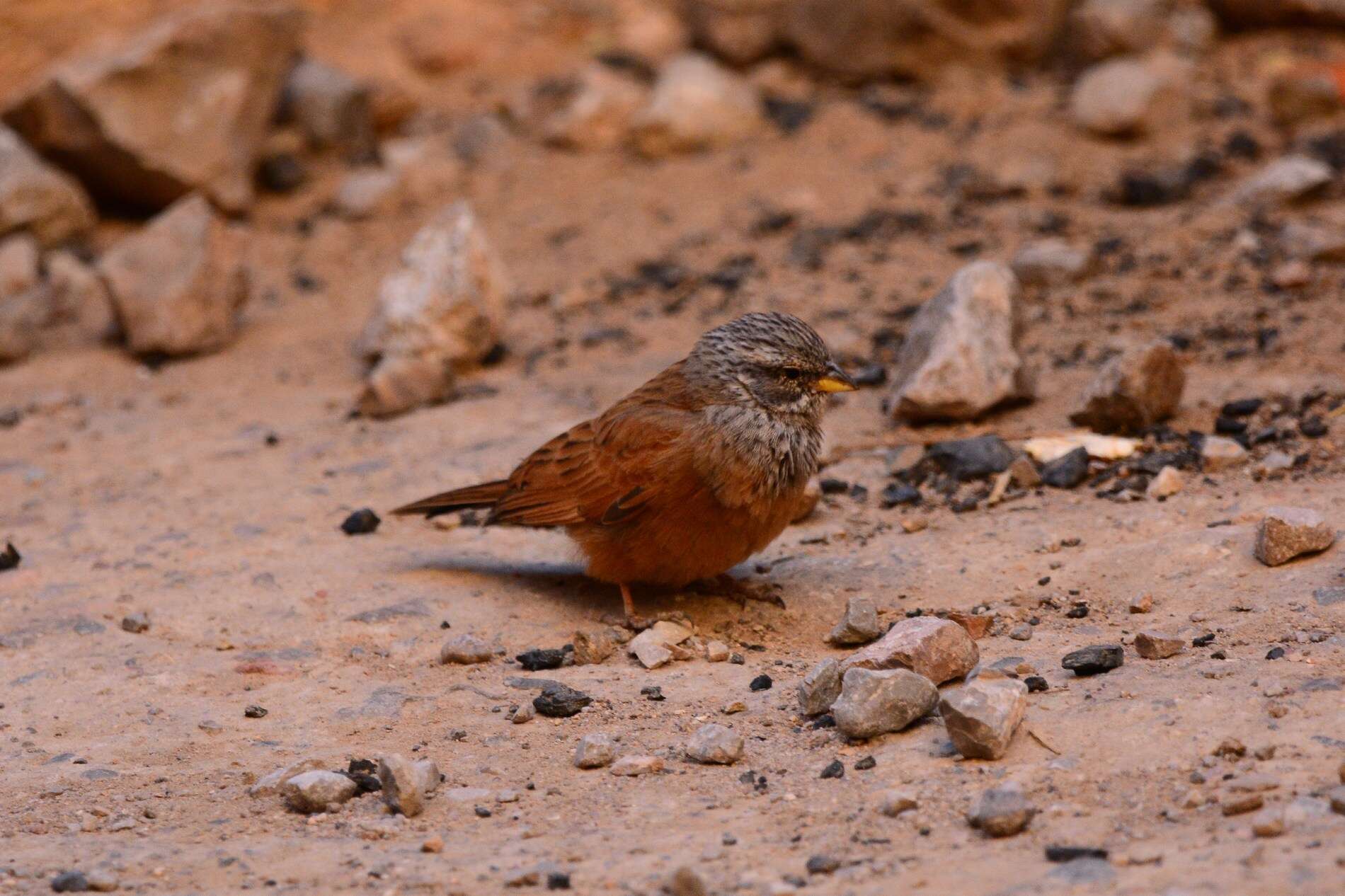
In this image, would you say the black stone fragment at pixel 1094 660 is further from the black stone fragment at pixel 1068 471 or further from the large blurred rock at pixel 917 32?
the large blurred rock at pixel 917 32

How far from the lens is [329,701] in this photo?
4.97 meters

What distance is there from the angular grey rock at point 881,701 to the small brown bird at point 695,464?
1.28 m

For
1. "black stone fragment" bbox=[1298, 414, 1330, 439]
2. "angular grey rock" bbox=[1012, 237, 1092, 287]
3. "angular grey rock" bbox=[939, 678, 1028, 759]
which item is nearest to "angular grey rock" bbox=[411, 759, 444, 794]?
"angular grey rock" bbox=[939, 678, 1028, 759]

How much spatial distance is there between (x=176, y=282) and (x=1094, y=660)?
20.1ft

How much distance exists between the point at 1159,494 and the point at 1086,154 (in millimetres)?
4399

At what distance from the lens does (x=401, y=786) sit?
4031 mm

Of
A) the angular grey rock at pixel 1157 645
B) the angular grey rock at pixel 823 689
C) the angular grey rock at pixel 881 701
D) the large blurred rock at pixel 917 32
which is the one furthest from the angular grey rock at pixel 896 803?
the large blurred rock at pixel 917 32

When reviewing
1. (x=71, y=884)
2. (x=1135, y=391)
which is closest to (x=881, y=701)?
(x=71, y=884)

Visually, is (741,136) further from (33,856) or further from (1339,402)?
(33,856)

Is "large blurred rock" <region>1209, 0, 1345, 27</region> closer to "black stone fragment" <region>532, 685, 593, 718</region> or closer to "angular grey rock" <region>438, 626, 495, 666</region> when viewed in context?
"angular grey rock" <region>438, 626, 495, 666</region>

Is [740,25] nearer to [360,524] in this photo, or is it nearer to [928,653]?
[360,524]

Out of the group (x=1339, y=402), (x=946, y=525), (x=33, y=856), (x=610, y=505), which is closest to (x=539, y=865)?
(x=33, y=856)

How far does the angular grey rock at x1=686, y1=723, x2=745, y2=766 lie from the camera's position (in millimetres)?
4219

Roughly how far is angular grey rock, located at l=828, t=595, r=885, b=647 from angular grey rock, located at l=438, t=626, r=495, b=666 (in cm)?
114
